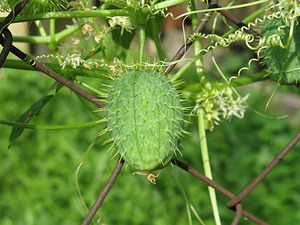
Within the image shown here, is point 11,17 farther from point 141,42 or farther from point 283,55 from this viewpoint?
point 283,55

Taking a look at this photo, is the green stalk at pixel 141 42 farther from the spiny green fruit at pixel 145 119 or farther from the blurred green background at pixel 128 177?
the blurred green background at pixel 128 177

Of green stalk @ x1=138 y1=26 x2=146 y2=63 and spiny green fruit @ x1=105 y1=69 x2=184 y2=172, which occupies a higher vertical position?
A: green stalk @ x1=138 y1=26 x2=146 y2=63

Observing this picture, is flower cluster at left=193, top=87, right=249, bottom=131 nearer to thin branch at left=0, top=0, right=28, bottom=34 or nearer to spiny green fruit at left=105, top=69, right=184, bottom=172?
spiny green fruit at left=105, top=69, right=184, bottom=172

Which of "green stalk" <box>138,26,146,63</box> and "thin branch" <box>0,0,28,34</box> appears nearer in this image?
"thin branch" <box>0,0,28,34</box>

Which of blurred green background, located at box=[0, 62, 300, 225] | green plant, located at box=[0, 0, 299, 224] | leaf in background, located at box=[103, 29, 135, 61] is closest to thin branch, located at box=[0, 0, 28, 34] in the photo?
green plant, located at box=[0, 0, 299, 224]

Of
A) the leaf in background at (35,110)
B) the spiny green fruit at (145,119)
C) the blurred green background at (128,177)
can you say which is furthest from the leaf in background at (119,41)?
the blurred green background at (128,177)

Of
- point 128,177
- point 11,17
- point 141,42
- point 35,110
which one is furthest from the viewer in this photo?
point 128,177

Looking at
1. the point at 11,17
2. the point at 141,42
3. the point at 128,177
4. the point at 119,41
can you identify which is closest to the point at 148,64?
the point at 141,42
